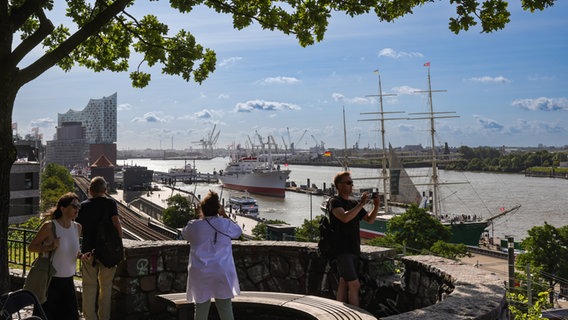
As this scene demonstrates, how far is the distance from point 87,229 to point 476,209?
77326mm

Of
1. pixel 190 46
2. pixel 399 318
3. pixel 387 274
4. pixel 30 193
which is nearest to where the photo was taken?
pixel 399 318

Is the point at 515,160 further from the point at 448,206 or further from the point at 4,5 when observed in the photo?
the point at 4,5

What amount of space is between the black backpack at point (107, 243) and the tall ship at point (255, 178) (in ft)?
338

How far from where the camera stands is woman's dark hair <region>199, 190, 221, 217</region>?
3785mm

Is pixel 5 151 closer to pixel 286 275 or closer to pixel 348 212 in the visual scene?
pixel 348 212

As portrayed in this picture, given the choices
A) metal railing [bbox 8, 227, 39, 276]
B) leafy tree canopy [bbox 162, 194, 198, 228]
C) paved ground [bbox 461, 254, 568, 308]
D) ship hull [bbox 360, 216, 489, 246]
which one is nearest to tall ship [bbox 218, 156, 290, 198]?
ship hull [bbox 360, 216, 489, 246]

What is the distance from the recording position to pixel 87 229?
468cm

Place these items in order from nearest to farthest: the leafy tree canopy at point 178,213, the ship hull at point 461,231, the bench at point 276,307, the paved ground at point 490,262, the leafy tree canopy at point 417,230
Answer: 1. the bench at point 276,307
2. the leafy tree canopy at point 417,230
3. the paved ground at point 490,262
4. the leafy tree canopy at point 178,213
5. the ship hull at point 461,231

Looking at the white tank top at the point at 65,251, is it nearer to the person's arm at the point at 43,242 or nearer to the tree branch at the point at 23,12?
the person's arm at the point at 43,242

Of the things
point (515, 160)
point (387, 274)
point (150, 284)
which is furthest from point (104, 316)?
point (515, 160)

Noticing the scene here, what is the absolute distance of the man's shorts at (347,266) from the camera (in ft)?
14.1

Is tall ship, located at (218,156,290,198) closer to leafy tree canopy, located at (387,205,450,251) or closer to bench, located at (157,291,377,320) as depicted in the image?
leafy tree canopy, located at (387,205,450,251)

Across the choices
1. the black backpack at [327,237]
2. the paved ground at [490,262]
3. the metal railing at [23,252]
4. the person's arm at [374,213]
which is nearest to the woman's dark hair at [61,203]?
the metal railing at [23,252]

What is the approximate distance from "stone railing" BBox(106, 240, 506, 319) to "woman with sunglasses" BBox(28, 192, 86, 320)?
36.6 inches
